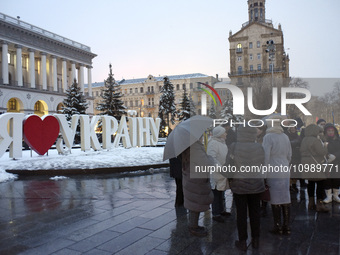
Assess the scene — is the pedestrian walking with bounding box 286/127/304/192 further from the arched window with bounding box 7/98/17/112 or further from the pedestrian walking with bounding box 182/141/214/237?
the arched window with bounding box 7/98/17/112

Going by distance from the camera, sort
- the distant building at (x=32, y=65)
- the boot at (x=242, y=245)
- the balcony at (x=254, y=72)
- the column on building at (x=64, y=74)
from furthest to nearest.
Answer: the balcony at (x=254, y=72) < the column on building at (x=64, y=74) < the distant building at (x=32, y=65) < the boot at (x=242, y=245)

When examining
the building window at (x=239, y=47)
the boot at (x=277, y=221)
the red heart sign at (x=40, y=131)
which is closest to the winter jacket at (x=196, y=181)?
the boot at (x=277, y=221)

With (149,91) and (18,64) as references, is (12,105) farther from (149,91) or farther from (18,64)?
(149,91)

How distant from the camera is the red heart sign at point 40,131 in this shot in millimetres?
12531

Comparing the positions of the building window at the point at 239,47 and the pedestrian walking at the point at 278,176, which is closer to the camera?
the pedestrian walking at the point at 278,176

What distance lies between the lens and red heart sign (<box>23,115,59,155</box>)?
41.1ft

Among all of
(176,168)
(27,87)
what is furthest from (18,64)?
(176,168)

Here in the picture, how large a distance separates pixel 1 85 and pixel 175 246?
41210mm

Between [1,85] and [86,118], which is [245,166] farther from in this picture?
[1,85]

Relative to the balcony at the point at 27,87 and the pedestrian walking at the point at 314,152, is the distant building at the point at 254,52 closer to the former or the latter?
the balcony at the point at 27,87

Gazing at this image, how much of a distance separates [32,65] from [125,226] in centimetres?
4581

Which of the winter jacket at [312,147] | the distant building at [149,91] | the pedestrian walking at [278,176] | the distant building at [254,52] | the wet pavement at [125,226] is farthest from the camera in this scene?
the distant building at [149,91]

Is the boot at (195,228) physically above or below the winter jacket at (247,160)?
below

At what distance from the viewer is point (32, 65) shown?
44.4 metres
